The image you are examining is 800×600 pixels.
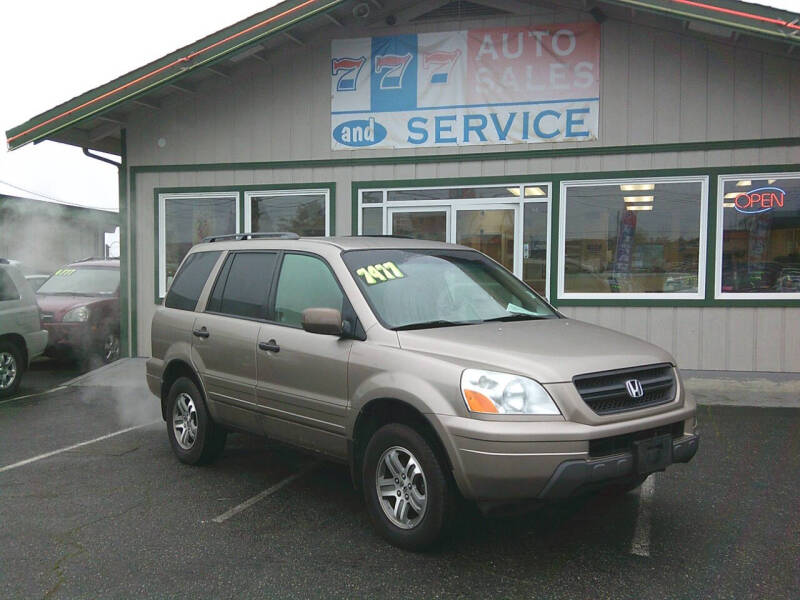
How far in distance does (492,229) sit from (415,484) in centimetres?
650

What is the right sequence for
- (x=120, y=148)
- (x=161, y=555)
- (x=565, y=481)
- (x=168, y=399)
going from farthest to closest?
1. (x=120, y=148)
2. (x=168, y=399)
3. (x=161, y=555)
4. (x=565, y=481)

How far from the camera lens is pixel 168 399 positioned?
20.5 feet

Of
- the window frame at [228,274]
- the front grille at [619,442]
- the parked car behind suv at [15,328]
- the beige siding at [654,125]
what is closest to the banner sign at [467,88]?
the beige siding at [654,125]

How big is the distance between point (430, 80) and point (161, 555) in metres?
7.77

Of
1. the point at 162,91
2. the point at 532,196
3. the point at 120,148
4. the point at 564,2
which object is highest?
the point at 564,2

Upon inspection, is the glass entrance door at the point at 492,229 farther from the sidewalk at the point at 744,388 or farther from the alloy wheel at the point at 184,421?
the alloy wheel at the point at 184,421

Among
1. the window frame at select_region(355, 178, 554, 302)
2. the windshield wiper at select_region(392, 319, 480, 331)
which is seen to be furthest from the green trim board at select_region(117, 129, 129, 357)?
the windshield wiper at select_region(392, 319, 480, 331)

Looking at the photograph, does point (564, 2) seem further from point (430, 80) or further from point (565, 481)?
point (565, 481)

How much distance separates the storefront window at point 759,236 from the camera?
30.0 ft

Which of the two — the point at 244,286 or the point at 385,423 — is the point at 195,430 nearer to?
the point at 244,286

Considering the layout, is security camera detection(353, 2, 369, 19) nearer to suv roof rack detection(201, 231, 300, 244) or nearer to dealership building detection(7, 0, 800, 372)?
dealership building detection(7, 0, 800, 372)

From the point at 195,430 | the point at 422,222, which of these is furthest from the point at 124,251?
the point at 195,430

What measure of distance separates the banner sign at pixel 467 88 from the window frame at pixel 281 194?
0.74m

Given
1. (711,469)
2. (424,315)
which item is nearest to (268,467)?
(424,315)
